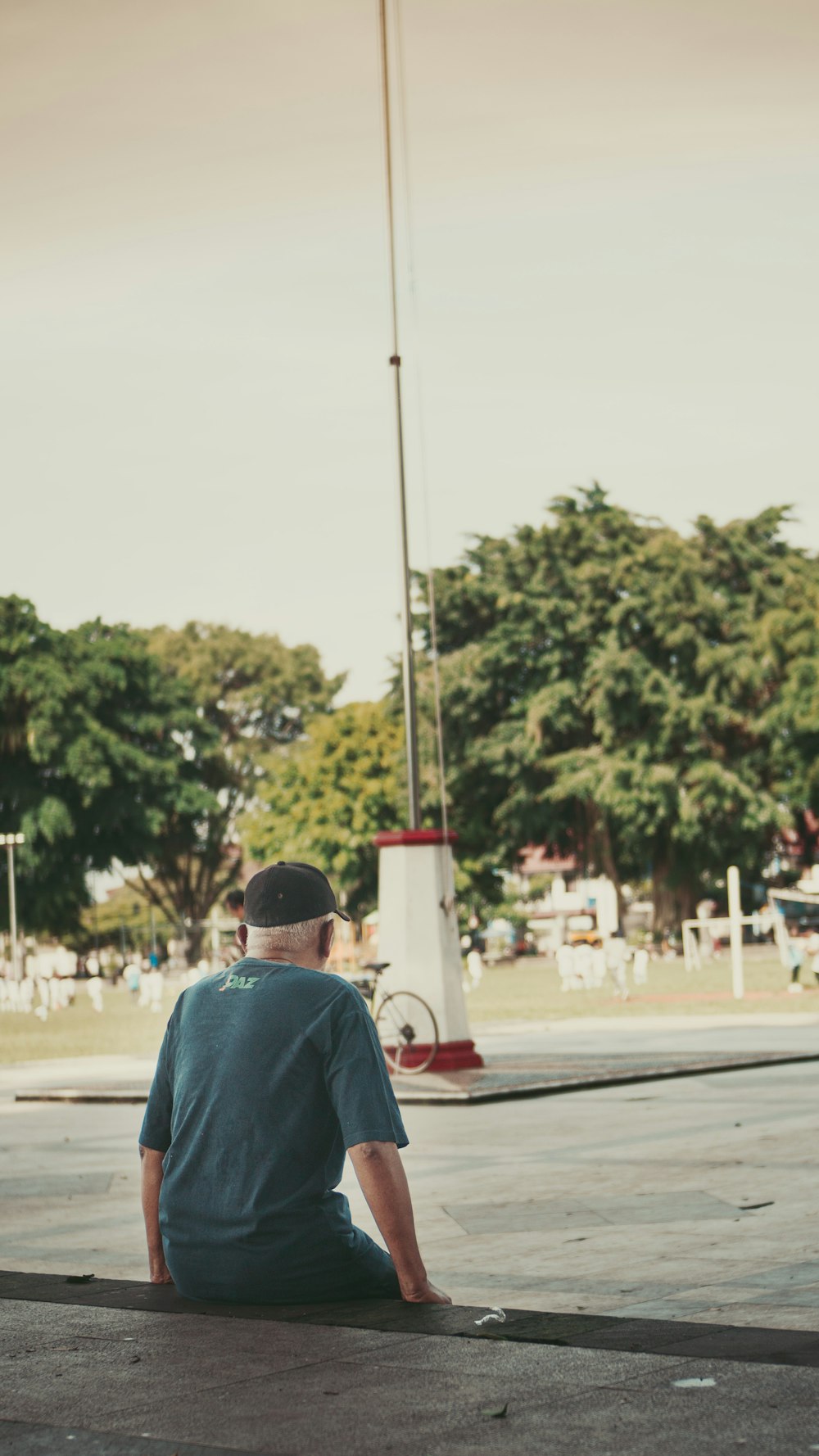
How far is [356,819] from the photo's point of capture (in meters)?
67.6

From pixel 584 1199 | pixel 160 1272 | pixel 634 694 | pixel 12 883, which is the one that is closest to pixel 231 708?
pixel 12 883

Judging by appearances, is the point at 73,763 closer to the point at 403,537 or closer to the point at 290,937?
the point at 403,537

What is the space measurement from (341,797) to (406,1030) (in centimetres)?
5094

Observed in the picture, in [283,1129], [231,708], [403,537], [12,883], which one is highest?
[231,708]

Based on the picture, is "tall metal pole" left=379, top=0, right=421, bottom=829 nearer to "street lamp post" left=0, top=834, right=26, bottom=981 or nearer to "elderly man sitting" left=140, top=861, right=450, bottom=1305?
"elderly man sitting" left=140, top=861, right=450, bottom=1305

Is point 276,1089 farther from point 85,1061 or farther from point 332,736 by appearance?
point 332,736

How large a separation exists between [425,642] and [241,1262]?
56.5m

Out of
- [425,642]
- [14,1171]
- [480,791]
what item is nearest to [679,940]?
[480,791]

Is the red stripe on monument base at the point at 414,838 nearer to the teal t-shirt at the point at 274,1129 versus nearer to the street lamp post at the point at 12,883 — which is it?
the teal t-shirt at the point at 274,1129

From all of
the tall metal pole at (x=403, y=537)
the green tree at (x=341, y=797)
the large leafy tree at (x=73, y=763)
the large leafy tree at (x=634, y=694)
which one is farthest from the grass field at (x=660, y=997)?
the green tree at (x=341, y=797)

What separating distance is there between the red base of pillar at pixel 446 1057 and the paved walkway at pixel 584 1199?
2352 mm

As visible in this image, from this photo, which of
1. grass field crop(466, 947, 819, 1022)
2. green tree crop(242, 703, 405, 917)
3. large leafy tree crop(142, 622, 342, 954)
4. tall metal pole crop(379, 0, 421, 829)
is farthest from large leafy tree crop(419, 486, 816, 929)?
tall metal pole crop(379, 0, 421, 829)

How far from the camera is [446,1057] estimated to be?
16.7 m

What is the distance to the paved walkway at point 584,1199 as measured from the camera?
20.5 feet
